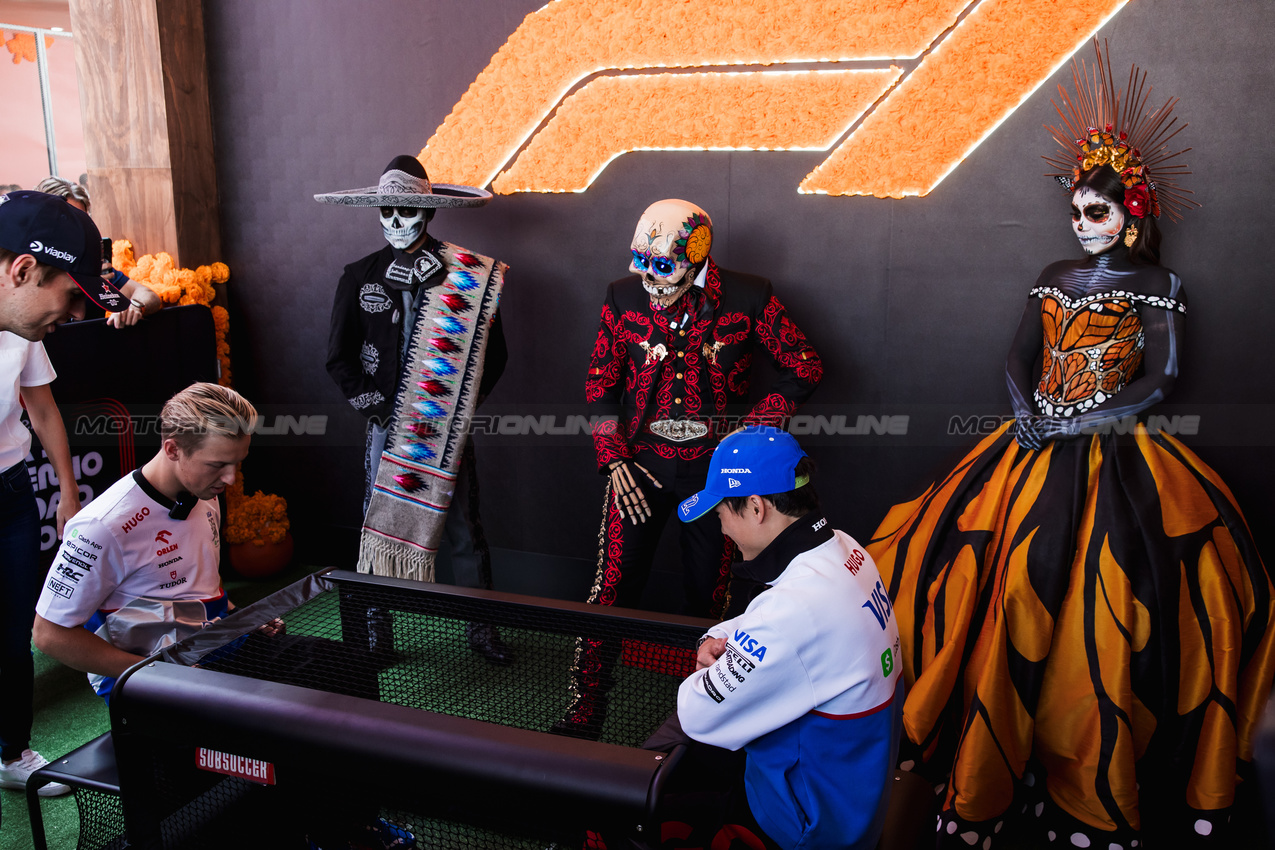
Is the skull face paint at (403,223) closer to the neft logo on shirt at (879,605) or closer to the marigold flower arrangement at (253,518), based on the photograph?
→ the marigold flower arrangement at (253,518)

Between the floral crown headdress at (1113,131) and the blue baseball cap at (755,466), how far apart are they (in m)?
1.37

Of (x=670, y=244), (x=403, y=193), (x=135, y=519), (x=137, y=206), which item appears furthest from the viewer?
(x=137, y=206)

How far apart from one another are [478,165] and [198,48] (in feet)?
4.54

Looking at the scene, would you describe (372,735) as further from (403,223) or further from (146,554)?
(403,223)

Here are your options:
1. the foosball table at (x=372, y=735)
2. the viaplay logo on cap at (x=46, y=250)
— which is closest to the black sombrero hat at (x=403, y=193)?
the viaplay logo on cap at (x=46, y=250)

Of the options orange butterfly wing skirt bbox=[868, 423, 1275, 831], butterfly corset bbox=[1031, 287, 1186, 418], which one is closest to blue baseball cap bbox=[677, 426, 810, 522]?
orange butterfly wing skirt bbox=[868, 423, 1275, 831]

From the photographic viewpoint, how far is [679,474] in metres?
2.53

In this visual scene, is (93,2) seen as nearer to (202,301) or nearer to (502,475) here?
(202,301)

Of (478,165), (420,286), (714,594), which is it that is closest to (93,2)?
A: (478,165)

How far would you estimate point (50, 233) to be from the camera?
1610mm

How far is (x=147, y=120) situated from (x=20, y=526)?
211 cm

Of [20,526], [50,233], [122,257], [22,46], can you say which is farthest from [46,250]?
[22,46]

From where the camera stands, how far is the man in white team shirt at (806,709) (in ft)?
4.23

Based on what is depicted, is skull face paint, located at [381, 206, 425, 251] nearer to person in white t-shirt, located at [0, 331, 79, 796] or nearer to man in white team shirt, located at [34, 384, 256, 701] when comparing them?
person in white t-shirt, located at [0, 331, 79, 796]
